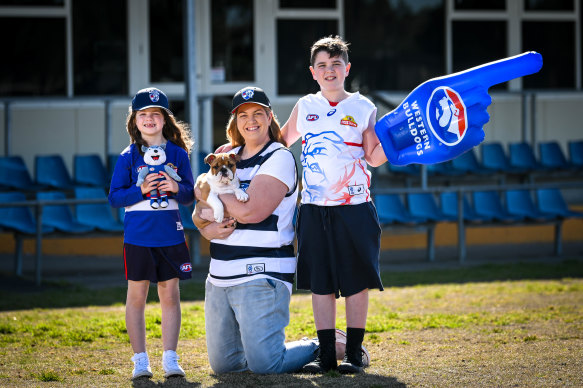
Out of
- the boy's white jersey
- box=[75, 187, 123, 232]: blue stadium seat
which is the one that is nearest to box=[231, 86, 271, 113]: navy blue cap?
the boy's white jersey

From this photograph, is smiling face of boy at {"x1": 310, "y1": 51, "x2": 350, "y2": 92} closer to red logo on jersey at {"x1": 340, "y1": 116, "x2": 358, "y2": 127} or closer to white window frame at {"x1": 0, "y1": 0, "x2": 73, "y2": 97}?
red logo on jersey at {"x1": 340, "y1": 116, "x2": 358, "y2": 127}

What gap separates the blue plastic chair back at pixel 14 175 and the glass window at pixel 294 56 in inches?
181

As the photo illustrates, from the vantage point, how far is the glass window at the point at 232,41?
1349cm

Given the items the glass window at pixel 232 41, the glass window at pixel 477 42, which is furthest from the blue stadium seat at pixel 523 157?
the glass window at pixel 232 41

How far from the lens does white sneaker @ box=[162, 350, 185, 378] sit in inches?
194

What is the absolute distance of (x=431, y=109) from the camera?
4977 mm

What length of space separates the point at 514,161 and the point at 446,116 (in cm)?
886

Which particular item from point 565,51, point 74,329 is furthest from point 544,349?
point 565,51

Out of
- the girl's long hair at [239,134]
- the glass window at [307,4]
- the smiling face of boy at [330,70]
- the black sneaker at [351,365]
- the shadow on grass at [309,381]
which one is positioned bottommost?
the shadow on grass at [309,381]

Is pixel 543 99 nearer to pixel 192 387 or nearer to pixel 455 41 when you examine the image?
pixel 455 41

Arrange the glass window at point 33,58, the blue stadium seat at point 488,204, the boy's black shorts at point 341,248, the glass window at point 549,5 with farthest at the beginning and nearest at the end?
the glass window at point 549,5
the glass window at point 33,58
the blue stadium seat at point 488,204
the boy's black shorts at point 341,248

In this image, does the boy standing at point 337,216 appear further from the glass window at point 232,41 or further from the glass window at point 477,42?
the glass window at point 477,42

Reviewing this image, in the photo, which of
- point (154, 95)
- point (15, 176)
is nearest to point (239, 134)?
point (154, 95)

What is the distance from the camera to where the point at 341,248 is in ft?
16.5
